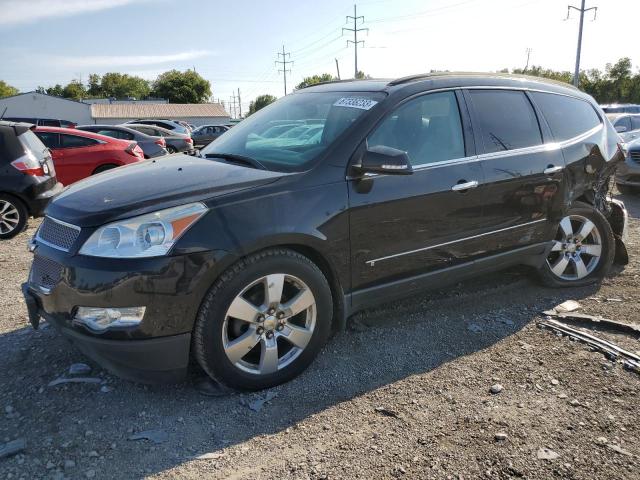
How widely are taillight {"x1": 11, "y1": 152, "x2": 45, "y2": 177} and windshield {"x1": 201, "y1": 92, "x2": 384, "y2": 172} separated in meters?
4.06

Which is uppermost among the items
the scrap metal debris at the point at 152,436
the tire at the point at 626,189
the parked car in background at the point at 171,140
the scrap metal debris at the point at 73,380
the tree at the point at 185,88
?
the tree at the point at 185,88

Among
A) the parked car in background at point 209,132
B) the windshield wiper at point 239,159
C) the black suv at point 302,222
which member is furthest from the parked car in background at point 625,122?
the parked car in background at point 209,132

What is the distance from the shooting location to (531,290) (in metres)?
4.68

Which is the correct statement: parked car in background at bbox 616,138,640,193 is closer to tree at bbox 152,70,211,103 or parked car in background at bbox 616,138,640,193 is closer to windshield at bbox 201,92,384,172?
windshield at bbox 201,92,384,172

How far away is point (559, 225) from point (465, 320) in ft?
4.26

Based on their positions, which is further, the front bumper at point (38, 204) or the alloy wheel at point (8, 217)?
the front bumper at point (38, 204)

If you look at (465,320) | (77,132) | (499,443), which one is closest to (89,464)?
(499,443)

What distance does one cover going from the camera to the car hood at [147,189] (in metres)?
2.78

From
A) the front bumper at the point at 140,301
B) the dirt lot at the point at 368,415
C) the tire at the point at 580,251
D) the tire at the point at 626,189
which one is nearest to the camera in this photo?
the dirt lot at the point at 368,415

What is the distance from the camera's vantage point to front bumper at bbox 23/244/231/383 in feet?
8.62

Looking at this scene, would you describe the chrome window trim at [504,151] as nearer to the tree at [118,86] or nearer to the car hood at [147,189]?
the car hood at [147,189]

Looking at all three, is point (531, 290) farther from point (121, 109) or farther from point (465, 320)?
point (121, 109)

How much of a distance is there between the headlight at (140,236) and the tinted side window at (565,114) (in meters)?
3.21

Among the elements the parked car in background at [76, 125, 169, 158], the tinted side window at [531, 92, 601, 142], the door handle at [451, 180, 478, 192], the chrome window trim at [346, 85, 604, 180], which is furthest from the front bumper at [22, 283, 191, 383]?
the parked car in background at [76, 125, 169, 158]
